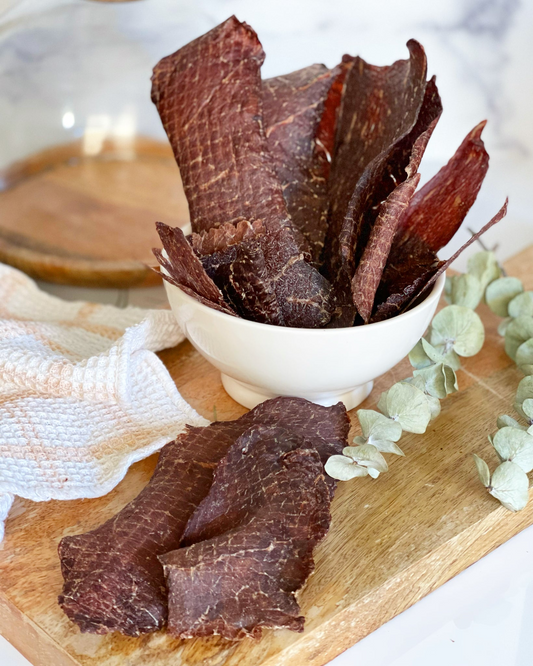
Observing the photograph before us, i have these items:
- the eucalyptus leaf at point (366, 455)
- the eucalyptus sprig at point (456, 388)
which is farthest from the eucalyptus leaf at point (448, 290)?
the eucalyptus leaf at point (366, 455)

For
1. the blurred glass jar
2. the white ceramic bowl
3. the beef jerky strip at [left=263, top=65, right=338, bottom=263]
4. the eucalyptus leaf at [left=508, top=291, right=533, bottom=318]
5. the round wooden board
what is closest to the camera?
the white ceramic bowl

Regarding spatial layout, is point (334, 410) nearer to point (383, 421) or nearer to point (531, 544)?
point (383, 421)

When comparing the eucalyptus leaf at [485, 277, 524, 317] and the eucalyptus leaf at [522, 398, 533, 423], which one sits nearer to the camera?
the eucalyptus leaf at [522, 398, 533, 423]

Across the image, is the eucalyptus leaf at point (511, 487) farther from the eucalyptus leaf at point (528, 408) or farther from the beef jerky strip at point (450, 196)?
the beef jerky strip at point (450, 196)

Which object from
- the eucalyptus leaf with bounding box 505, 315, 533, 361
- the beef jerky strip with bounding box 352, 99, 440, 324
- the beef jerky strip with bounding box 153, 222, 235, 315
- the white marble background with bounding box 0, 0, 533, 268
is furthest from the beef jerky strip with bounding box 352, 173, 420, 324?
the white marble background with bounding box 0, 0, 533, 268

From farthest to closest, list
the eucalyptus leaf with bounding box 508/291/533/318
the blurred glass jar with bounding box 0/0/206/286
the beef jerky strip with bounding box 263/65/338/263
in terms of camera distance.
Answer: the blurred glass jar with bounding box 0/0/206/286, the eucalyptus leaf with bounding box 508/291/533/318, the beef jerky strip with bounding box 263/65/338/263

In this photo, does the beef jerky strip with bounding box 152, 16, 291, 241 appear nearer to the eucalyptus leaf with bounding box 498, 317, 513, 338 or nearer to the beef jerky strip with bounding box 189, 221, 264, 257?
the beef jerky strip with bounding box 189, 221, 264, 257

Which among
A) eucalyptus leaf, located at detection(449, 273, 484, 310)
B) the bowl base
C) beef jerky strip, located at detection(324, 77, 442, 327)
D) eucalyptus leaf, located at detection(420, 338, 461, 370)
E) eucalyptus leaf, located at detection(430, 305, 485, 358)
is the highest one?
beef jerky strip, located at detection(324, 77, 442, 327)
